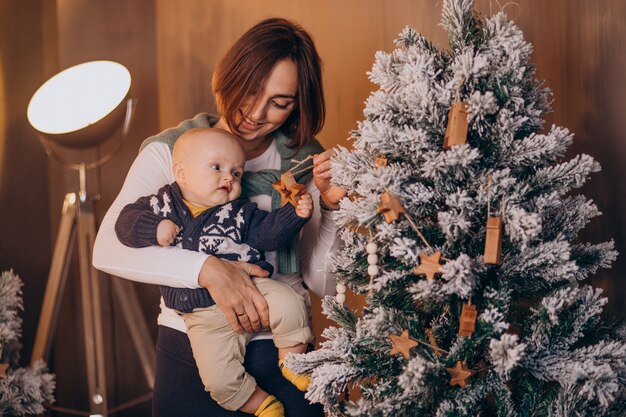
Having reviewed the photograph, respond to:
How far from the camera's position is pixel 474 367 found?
1.21 meters

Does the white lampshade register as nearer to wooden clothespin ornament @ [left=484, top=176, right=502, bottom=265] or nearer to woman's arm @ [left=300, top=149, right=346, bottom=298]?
woman's arm @ [left=300, top=149, right=346, bottom=298]

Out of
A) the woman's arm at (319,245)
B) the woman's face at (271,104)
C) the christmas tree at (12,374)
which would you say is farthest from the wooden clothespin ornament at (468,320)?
the christmas tree at (12,374)

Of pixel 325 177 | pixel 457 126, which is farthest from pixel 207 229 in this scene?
pixel 457 126

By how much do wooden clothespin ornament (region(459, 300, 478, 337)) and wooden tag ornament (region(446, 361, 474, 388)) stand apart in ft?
0.16

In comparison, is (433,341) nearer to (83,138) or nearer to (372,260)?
(372,260)

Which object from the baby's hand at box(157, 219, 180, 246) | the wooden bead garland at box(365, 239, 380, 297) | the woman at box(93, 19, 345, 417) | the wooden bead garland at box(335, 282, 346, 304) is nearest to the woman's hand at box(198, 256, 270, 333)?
the woman at box(93, 19, 345, 417)

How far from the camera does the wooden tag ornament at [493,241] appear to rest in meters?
1.12

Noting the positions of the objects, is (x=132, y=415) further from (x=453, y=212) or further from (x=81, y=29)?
(x=453, y=212)

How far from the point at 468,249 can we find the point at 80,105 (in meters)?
1.61

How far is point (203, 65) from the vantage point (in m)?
2.97

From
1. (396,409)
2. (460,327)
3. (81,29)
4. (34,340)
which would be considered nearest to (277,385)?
(396,409)

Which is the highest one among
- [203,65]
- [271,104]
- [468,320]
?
[203,65]

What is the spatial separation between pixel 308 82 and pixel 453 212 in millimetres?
717

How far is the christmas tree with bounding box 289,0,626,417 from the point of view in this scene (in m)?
1.15
